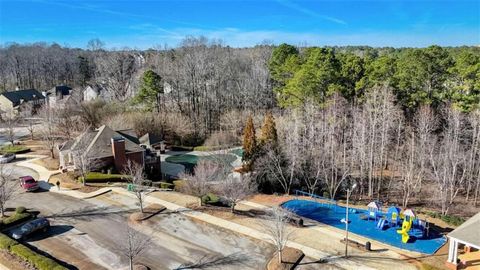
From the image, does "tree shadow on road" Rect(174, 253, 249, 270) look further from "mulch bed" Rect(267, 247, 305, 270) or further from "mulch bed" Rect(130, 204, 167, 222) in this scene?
"mulch bed" Rect(130, 204, 167, 222)

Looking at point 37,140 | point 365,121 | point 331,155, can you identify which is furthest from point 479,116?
point 37,140

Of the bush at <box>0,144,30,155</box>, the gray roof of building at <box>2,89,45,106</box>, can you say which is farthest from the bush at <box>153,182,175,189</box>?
the gray roof of building at <box>2,89,45,106</box>

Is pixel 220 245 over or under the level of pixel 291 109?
under

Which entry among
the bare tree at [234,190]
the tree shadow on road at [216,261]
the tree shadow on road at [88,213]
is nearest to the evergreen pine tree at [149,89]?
the tree shadow on road at [88,213]

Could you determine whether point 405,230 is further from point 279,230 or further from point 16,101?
point 16,101

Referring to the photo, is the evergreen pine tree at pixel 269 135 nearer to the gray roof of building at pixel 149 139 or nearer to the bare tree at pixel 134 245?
the bare tree at pixel 134 245

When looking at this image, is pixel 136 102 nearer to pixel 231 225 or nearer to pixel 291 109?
pixel 291 109
